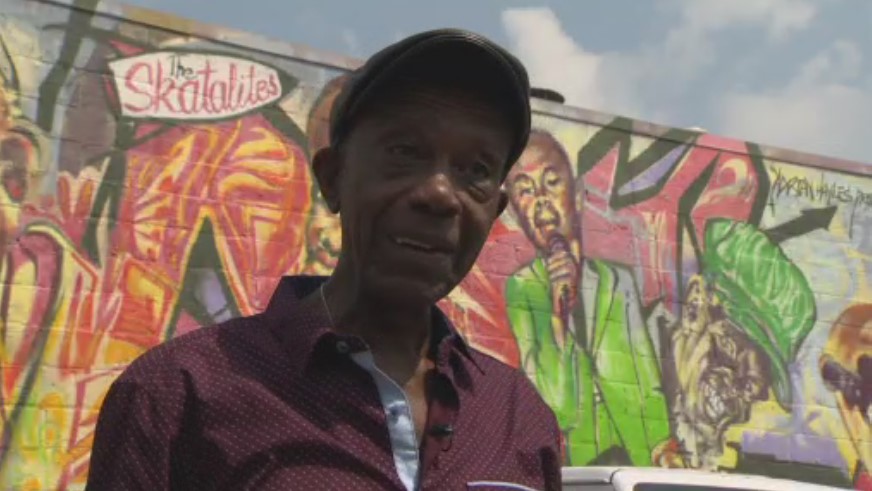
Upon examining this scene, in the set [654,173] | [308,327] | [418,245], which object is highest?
[654,173]

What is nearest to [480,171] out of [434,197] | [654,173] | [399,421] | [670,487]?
[434,197]

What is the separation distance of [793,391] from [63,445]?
6.20m

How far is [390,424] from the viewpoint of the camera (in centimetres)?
190

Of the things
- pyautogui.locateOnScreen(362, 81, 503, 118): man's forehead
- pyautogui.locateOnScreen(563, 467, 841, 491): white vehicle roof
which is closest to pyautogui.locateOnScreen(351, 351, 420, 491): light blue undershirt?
pyautogui.locateOnScreen(362, 81, 503, 118): man's forehead

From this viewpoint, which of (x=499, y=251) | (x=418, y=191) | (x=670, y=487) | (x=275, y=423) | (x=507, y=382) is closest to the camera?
(x=275, y=423)

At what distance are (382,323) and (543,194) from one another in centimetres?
881

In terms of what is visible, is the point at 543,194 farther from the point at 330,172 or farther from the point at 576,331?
the point at 330,172

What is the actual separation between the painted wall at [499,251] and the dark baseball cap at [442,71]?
7.00 metres

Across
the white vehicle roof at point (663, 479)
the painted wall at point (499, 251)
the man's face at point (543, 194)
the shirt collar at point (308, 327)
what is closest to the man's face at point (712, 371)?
the painted wall at point (499, 251)

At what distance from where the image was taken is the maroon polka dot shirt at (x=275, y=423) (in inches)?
70.2

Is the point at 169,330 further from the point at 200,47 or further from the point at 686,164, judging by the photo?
the point at 686,164

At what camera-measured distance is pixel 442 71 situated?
1.97 m

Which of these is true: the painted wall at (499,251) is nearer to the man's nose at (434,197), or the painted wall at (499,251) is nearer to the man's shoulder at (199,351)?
the man's shoulder at (199,351)

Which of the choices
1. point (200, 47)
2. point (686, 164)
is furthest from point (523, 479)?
point (686, 164)
